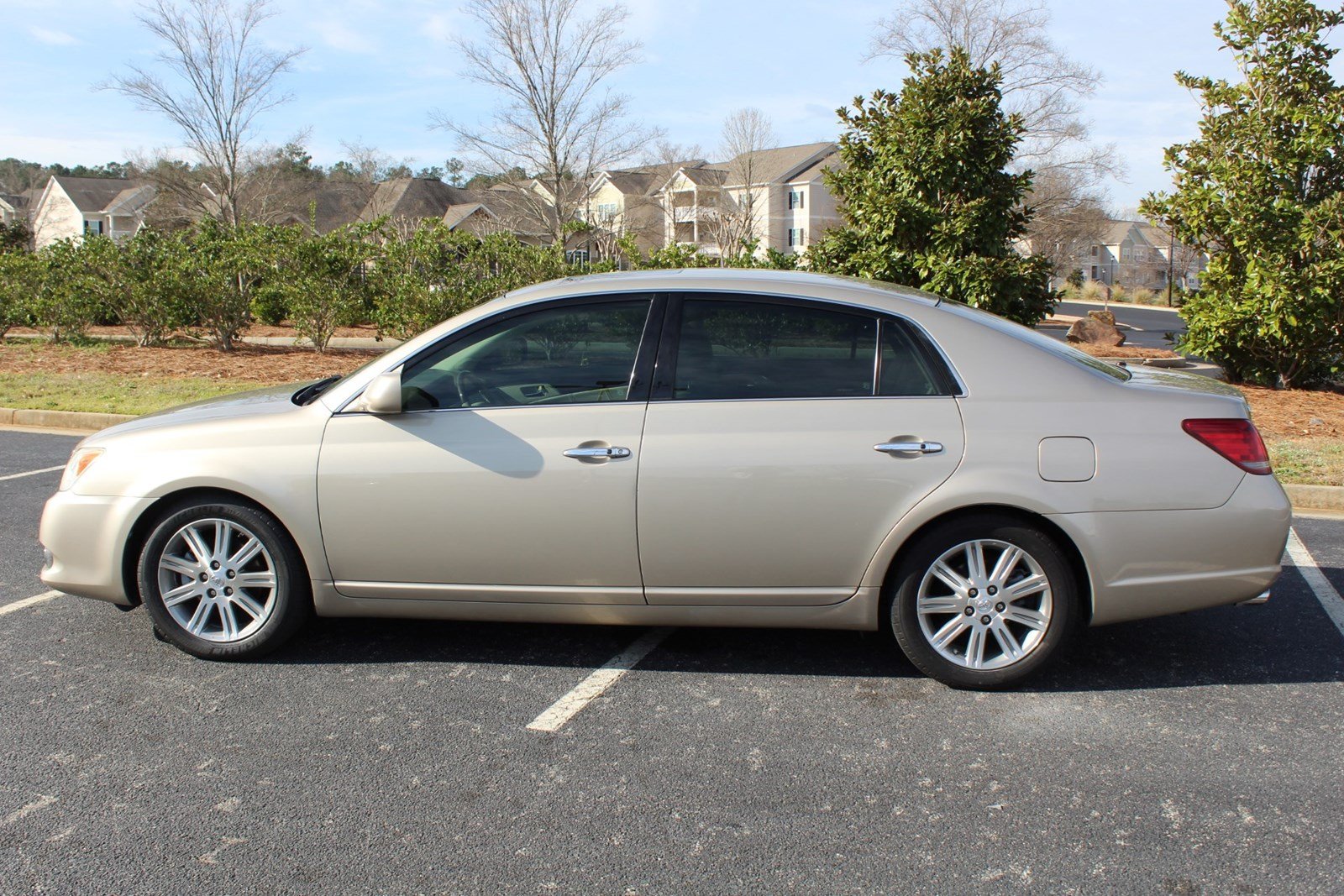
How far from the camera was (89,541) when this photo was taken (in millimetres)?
4336

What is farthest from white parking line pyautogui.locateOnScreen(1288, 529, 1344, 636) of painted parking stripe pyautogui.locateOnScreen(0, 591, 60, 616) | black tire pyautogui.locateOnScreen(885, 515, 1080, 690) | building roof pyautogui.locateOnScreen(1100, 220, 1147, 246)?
building roof pyautogui.locateOnScreen(1100, 220, 1147, 246)

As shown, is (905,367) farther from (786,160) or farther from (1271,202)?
(786,160)

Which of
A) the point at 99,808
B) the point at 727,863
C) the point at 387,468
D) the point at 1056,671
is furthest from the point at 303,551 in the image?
the point at 1056,671

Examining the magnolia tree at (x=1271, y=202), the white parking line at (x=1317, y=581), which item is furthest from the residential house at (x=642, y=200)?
the white parking line at (x=1317, y=581)

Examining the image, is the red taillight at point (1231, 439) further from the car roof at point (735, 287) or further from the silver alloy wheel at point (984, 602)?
the car roof at point (735, 287)

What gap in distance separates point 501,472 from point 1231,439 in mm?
2748

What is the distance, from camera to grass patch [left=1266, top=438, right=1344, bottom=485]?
775cm

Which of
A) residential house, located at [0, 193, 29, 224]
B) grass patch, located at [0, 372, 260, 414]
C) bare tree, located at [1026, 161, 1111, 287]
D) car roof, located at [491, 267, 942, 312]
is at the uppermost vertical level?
residential house, located at [0, 193, 29, 224]

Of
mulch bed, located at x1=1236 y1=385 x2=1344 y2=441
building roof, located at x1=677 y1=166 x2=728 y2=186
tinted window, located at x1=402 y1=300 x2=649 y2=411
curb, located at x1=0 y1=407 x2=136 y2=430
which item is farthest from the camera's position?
building roof, located at x1=677 y1=166 x2=728 y2=186

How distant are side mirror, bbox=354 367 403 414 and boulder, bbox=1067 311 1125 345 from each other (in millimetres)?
23451

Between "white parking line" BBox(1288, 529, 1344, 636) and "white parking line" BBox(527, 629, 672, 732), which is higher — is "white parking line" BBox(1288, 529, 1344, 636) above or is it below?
above

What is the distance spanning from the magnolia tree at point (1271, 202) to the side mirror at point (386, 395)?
1125 cm

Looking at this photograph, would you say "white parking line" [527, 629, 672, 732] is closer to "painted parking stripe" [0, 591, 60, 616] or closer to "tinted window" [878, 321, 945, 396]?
"tinted window" [878, 321, 945, 396]

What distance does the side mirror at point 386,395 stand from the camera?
4102mm
